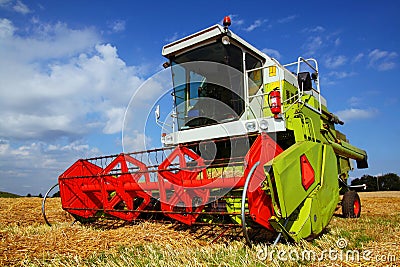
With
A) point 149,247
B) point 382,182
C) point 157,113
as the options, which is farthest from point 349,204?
point 382,182

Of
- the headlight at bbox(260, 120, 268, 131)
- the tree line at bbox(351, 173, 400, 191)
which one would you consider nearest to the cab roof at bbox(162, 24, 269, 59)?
the headlight at bbox(260, 120, 268, 131)

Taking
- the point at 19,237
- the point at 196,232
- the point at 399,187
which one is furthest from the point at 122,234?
the point at 399,187

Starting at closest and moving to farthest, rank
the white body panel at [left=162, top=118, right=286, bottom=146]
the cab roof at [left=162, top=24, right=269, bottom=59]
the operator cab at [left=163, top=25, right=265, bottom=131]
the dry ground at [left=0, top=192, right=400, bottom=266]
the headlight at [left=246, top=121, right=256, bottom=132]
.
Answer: the dry ground at [left=0, top=192, right=400, bottom=266]
the white body panel at [left=162, top=118, right=286, bottom=146]
the headlight at [left=246, top=121, right=256, bottom=132]
the cab roof at [left=162, top=24, right=269, bottom=59]
the operator cab at [left=163, top=25, right=265, bottom=131]

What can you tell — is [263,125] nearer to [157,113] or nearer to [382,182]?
[157,113]

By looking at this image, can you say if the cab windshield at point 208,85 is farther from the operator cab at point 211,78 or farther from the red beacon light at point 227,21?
the red beacon light at point 227,21

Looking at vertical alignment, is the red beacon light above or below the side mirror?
above

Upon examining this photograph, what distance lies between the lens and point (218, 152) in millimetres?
5680

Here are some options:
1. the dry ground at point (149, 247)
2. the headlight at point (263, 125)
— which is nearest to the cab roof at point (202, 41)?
the headlight at point (263, 125)

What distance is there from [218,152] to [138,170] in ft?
4.50

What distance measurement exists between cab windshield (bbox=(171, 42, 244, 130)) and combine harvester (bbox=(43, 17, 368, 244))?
17 millimetres

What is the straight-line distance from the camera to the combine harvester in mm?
3736

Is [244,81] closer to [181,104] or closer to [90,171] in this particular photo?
[181,104]

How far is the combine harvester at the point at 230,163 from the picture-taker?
147 inches

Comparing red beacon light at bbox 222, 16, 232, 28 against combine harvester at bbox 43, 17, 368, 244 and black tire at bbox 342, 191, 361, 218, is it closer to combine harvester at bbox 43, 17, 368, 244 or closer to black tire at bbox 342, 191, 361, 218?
combine harvester at bbox 43, 17, 368, 244
